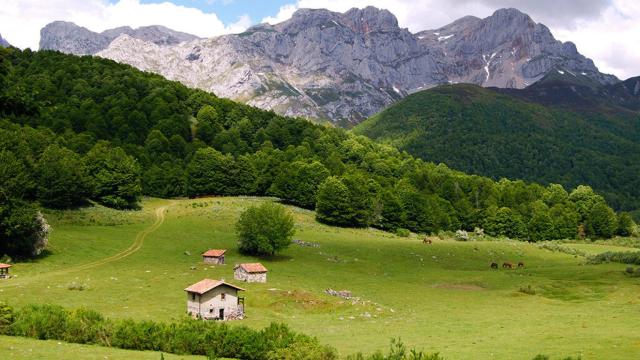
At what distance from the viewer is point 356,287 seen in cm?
6562

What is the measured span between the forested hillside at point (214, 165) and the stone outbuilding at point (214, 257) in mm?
27221

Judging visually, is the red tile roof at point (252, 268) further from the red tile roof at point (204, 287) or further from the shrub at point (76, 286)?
the shrub at point (76, 286)

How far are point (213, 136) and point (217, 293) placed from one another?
120452mm

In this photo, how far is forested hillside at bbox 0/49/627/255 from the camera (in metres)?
103

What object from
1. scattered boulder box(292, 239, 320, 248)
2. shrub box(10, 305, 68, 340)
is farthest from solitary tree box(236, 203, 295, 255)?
shrub box(10, 305, 68, 340)

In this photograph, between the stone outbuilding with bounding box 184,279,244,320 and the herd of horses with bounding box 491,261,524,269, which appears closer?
the stone outbuilding with bounding box 184,279,244,320

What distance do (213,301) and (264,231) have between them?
→ 95.7 feet

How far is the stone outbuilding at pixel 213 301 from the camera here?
48562 millimetres

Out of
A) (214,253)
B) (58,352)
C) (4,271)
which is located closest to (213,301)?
(58,352)

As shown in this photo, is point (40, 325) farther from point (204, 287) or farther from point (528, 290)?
point (528, 290)

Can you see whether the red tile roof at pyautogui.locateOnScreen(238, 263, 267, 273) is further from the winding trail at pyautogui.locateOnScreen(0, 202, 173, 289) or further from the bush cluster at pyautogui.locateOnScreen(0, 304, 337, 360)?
the bush cluster at pyautogui.locateOnScreen(0, 304, 337, 360)

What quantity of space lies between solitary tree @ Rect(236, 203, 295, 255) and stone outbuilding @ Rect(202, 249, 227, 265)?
6.52m

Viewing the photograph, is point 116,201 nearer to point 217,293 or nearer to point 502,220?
point 217,293

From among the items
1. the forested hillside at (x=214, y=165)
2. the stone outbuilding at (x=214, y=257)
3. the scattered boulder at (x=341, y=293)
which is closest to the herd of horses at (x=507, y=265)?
the scattered boulder at (x=341, y=293)
